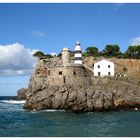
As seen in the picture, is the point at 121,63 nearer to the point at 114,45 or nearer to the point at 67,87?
the point at 114,45

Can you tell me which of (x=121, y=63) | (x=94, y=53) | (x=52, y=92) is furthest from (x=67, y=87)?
(x=94, y=53)

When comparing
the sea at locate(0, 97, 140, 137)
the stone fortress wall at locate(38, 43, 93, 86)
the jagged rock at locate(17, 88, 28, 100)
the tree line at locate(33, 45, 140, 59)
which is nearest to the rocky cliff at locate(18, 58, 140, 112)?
the stone fortress wall at locate(38, 43, 93, 86)

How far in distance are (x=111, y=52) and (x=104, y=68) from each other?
40.4 feet

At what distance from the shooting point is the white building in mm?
41594

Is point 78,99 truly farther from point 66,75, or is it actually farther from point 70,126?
point 70,126

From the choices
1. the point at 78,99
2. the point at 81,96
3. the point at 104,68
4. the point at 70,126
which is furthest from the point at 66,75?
the point at 70,126

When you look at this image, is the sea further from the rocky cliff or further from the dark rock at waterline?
the rocky cliff

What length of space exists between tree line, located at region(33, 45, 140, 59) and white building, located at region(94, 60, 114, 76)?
9.79 m

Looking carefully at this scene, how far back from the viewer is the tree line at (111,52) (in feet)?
170

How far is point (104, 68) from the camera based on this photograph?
1638 inches

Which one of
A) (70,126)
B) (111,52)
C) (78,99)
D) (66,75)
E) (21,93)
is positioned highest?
(111,52)

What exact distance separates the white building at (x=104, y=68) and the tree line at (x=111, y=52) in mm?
9788

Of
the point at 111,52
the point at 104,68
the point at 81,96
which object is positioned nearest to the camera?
the point at 81,96

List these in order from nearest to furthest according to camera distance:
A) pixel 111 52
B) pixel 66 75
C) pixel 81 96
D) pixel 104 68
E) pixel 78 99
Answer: pixel 78 99
pixel 81 96
pixel 66 75
pixel 104 68
pixel 111 52
